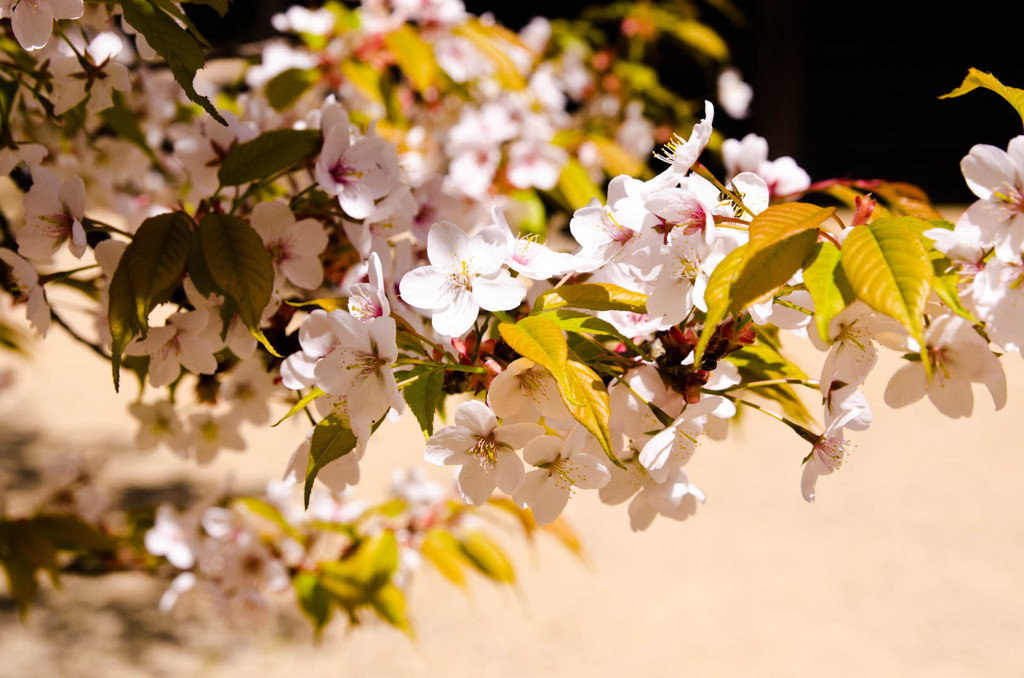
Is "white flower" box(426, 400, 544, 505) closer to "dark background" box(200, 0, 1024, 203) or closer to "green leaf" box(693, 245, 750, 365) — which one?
"green leaf" box(693, 245, 750, 365)

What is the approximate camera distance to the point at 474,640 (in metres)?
2.53

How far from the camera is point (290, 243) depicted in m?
0.88

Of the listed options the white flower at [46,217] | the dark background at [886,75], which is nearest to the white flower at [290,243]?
the white flower at [46,217]

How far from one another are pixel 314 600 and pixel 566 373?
912 millimetres

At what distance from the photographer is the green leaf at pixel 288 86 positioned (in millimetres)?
1484

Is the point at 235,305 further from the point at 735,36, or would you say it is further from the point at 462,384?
the point at 735,36

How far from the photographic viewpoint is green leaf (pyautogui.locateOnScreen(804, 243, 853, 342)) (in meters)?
0.53

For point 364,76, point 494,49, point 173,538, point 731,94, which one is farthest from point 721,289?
point 731,94

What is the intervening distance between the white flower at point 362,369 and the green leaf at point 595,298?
143 mm

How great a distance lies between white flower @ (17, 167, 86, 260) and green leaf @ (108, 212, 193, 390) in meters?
0.10

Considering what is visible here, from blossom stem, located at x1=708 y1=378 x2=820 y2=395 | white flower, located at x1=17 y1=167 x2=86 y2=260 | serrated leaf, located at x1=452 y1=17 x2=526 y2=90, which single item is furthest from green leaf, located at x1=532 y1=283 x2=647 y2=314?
serrated leaf, located at x1=452 y1=17 x2=526 y2=90

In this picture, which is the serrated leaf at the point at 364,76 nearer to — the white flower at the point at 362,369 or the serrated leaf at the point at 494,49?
the serrated leaf at the point at 494,49

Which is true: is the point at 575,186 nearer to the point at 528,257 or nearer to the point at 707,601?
the point at 528,257

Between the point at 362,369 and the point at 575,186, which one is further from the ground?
the point at 362,369
